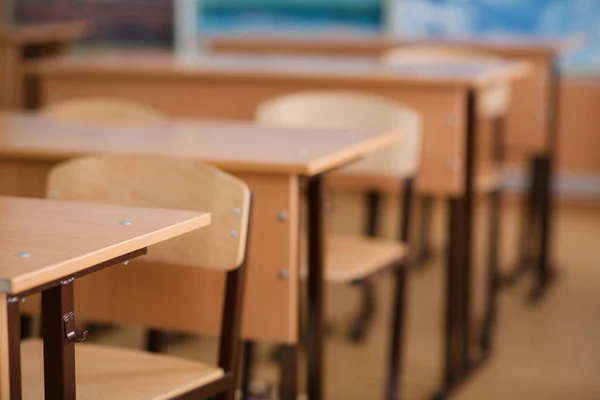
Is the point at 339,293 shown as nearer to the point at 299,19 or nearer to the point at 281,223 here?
the point at 281,223

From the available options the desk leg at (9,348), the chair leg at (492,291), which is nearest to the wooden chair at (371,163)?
the chair leg at (492,291)

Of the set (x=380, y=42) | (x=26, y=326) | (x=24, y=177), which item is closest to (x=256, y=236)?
(x=24, y=177)

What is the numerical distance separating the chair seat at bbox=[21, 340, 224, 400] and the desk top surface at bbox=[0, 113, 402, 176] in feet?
1.52

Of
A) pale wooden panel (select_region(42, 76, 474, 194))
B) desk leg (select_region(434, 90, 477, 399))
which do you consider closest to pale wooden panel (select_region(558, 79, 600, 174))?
pale wooden panel (select_region(42, 76, 474, 194))

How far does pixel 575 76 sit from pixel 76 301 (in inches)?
167

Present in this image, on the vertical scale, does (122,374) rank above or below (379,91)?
below

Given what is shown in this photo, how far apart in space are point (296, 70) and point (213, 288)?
154 cm

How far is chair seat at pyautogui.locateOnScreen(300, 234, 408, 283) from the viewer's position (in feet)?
8.21

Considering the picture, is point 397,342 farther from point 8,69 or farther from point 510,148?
point 8,69

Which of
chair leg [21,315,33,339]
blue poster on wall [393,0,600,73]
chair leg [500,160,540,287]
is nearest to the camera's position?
chair leg [21,315,33,339]

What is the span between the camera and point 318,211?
2.16m

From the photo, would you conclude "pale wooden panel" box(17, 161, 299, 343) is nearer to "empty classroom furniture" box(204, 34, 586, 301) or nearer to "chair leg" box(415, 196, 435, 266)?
"empty classroom furniture" box(204, 34, 586, 301)

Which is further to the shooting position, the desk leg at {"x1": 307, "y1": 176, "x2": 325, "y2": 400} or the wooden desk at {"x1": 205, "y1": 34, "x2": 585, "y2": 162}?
the wooden desk at {"x1": 205, "y1": 34, "x2": 585, "y2": 162}

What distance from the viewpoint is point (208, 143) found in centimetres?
233
